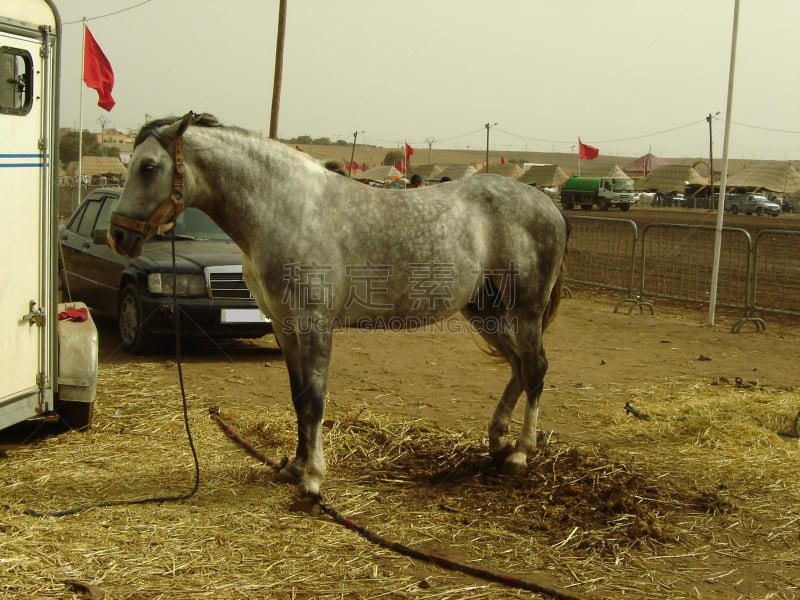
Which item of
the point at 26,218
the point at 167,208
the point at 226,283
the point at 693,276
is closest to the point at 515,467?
the point at 167,208

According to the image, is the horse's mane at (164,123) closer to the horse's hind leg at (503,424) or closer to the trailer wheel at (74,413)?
the trailer wheel at (74,413)

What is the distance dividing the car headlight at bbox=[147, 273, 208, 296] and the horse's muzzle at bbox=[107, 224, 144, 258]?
408 centimetres

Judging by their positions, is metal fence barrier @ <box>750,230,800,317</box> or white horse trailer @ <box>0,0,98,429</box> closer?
white horse trailer @ <box>0,0,98,429</box>

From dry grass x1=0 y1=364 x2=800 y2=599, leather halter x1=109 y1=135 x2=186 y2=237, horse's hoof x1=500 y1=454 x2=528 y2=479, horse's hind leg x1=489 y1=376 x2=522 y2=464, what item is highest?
leather halter x1=109 y1=135 x2=186 y2=237

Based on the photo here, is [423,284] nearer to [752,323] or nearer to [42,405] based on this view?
[42,405]

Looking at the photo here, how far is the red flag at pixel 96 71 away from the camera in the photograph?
1747cm

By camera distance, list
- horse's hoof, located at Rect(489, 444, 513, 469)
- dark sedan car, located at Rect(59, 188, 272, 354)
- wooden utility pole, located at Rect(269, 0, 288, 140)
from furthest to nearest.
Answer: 1. wooden utility pole, located at Rect(269, 0, 288, 140)
2. dark sedan car, located at Rect(59, 188, 272, 354)
3. horse's hoof, located at Rect(489, 444, 513, 469)

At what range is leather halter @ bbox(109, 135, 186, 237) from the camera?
4.37m

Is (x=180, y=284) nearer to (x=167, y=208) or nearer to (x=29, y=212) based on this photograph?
(x=29, y=212)

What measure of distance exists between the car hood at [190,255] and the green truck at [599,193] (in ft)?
141

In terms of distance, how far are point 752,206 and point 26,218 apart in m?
45.7

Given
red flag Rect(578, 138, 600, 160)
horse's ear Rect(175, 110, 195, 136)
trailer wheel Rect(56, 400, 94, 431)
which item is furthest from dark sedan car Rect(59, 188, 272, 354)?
red flag Rect(578, 138, 600, 160)

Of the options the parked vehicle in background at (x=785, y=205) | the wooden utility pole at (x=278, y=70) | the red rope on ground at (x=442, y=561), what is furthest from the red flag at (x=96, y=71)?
the parked vehicle in background at (x=785, y=205)

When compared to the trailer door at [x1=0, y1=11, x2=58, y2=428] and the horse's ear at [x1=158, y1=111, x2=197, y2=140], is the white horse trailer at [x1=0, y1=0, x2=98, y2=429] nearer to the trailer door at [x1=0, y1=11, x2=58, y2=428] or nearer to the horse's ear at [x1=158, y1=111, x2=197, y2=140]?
the trailer door at [x1=0, y1=11, x2=58, y2=428]
